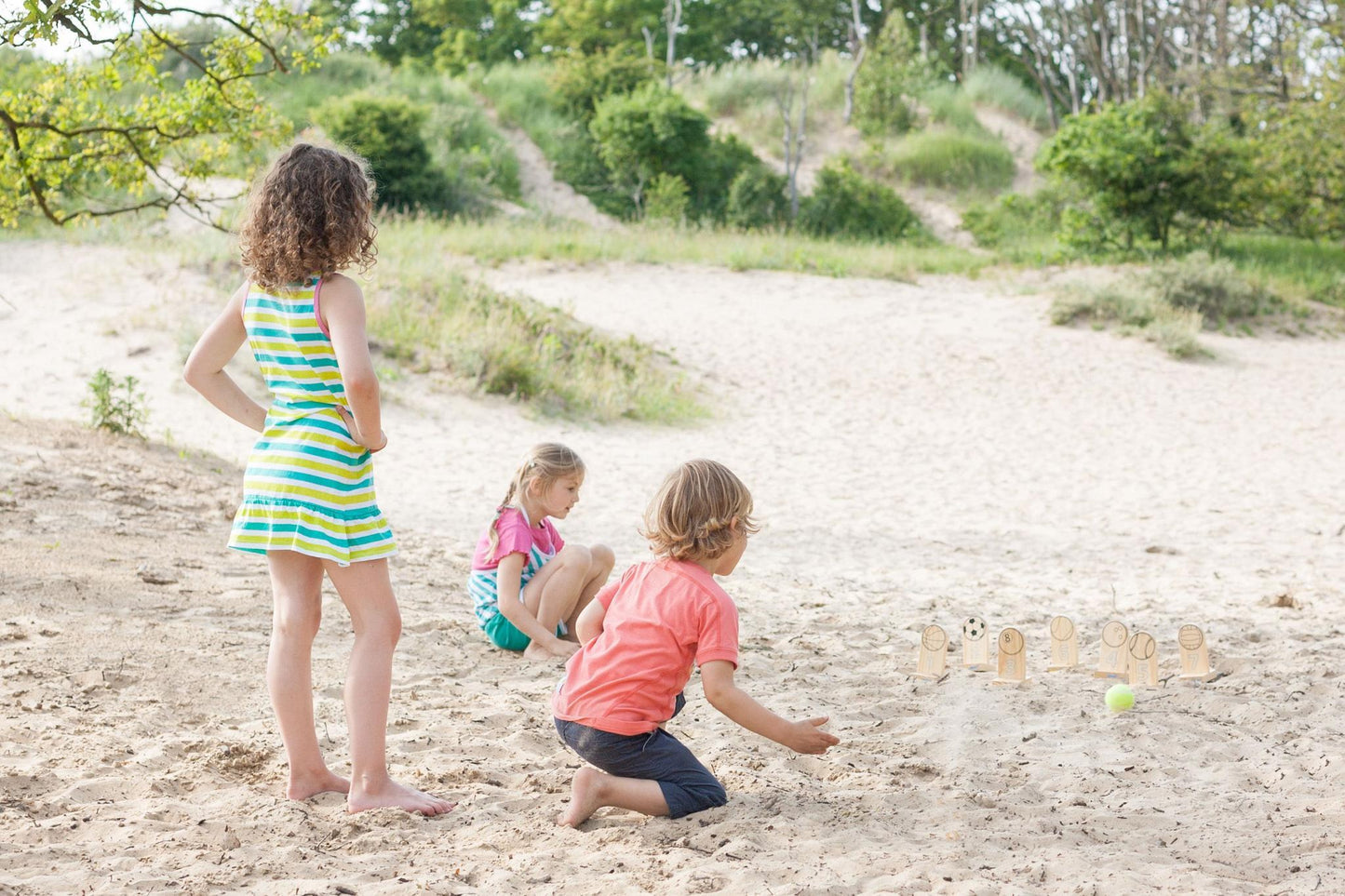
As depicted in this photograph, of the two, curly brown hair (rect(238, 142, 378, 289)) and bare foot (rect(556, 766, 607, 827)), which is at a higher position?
curly brown hair (rect(238, 142, 378, 289))

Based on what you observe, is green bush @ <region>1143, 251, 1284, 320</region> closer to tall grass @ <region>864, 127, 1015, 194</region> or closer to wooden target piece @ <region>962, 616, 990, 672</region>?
tall grass @ <region>864, 127, 1015, 194</region>

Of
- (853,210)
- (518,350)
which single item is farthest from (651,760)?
(853,210)

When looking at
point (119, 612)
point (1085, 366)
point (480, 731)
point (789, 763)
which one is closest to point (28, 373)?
point (119, 612)

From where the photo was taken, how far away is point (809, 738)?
10.1ft

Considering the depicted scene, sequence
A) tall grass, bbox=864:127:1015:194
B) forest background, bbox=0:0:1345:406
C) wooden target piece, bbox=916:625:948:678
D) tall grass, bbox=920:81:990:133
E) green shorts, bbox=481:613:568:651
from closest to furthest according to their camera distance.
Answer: wooden target piece, bbox=916:625:948:678
green shorts, bbox=481:613:568:651
forest background, bbox=0:0:1345:406
tall grass, bbox=864:127:1015:194
tall grass, bbox=920:81:990:133

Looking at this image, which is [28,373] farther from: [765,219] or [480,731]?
[765,219]

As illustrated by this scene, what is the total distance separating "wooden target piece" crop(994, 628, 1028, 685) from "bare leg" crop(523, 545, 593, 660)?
63.4 inches

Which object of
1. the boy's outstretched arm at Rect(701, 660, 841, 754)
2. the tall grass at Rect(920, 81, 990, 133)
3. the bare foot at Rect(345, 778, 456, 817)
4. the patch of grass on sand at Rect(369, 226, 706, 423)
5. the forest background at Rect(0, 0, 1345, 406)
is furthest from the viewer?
the tall grass at Rect(920, 81, 990, 133)

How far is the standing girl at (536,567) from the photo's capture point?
14.8 ft

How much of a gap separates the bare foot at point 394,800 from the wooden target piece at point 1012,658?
2.29 metres

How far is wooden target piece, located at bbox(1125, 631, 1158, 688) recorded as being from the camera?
14.8ft

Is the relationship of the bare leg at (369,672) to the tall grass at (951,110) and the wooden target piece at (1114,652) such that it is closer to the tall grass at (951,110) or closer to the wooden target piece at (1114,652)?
the wooden target piece at (1114,652)

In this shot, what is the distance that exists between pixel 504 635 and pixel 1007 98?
A: 29.9 m

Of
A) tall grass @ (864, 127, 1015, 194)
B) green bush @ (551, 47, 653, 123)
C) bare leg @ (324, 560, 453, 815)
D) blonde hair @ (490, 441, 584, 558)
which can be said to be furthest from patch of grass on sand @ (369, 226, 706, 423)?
tall grass @ (864, 127, 1015, 194)
